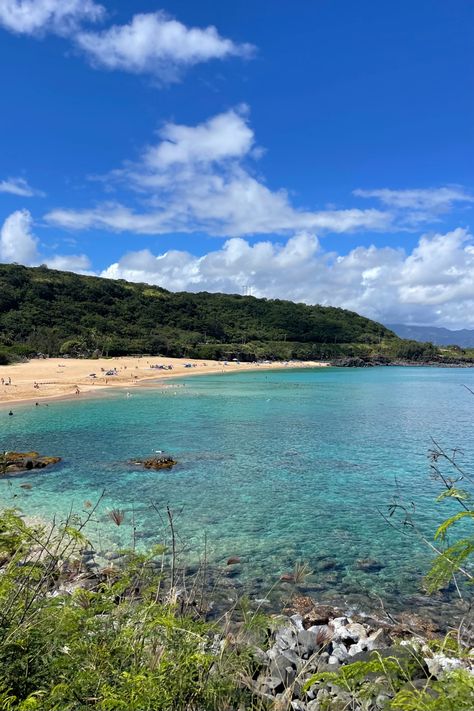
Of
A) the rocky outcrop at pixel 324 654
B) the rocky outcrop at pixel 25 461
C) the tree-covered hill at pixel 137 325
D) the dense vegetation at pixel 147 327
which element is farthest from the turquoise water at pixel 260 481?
the tree-covered hill at pixel 137 325

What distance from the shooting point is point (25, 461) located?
2142 centimetres

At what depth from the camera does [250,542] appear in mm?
13227

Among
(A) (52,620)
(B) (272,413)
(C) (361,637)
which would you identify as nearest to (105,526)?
(C) (361,637)

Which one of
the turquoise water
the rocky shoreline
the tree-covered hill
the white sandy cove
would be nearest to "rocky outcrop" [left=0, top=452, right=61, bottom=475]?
the turquoise water

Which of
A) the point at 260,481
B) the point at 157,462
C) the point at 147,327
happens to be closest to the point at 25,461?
the point at 157,462

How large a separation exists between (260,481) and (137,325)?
409 feet

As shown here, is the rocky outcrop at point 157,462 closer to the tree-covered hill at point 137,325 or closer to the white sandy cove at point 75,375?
the white sandy cove at point 75,375

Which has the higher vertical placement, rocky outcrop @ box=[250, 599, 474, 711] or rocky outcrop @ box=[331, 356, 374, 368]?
rocky outcrop @ box=[331, 356, 374, 368]

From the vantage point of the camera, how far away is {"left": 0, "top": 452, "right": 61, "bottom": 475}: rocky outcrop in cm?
2094

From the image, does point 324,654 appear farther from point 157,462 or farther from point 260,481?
point 157,462

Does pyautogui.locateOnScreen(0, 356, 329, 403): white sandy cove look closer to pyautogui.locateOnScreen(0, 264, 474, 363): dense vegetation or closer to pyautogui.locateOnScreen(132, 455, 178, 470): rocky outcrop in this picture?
pyautogui.locateOnScreen(0, 264, 474, 363): dense vegetation

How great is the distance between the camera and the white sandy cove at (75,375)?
168 ft

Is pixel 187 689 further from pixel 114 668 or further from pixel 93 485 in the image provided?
pixel 93 485

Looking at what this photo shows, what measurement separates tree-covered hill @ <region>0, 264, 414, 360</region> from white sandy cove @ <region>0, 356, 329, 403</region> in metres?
13.8
